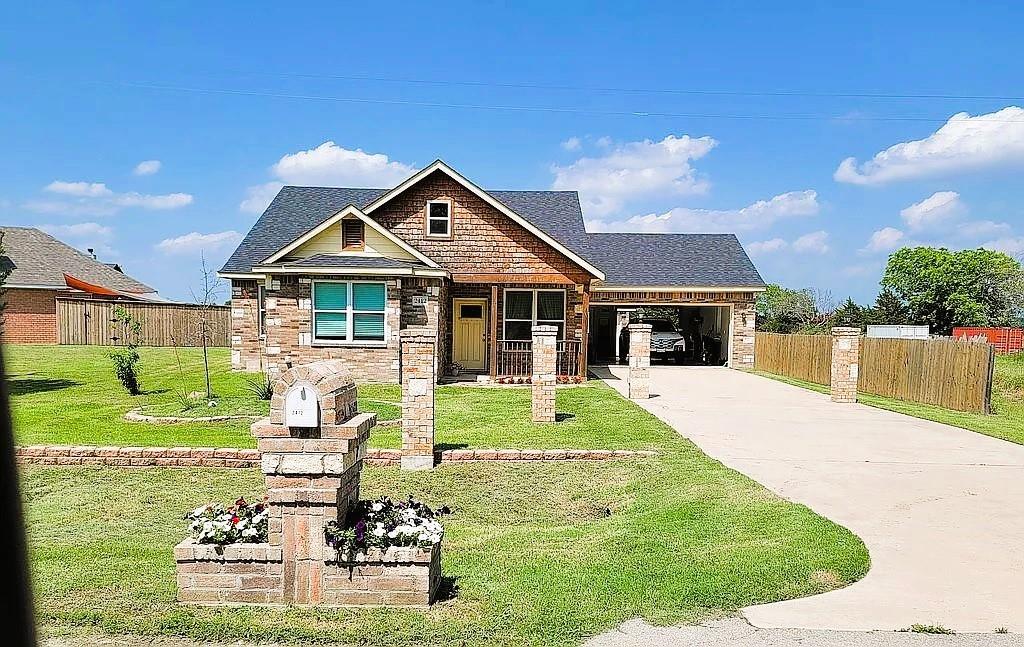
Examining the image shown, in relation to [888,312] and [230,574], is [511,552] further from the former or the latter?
[888,312]

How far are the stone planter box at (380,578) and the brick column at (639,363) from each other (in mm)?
12171

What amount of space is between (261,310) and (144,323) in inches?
488

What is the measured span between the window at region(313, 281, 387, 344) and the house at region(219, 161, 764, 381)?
0.02 meters

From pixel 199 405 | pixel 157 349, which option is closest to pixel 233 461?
pixel 199 405

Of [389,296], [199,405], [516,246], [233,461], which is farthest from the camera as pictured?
[516,246]

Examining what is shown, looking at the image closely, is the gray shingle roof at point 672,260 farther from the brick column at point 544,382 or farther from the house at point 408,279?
the brick column at point 544,382

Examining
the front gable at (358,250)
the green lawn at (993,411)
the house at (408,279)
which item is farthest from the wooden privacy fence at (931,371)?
the front gable at (358,250)

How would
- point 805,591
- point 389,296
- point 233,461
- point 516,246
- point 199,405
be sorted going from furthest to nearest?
1. point 516,246
2. point 389,296
3. point 199,405
4. point 233,461
5. point 805,591

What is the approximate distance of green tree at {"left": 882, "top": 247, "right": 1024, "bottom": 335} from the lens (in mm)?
55844

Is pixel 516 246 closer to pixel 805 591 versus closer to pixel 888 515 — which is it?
pixel 888 515

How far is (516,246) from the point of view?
67.0 feet

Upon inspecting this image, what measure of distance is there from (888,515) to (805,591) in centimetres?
257

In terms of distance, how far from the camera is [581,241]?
2422 centimetres

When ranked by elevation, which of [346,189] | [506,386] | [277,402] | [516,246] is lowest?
[506,386]
